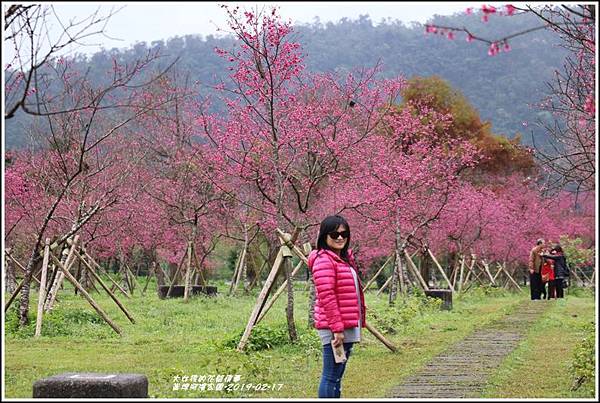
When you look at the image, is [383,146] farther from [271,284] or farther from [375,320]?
[271,284]

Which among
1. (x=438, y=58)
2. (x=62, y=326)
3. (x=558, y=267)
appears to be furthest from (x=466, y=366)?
(x=438, y=58)

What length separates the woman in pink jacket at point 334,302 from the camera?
5.28 m

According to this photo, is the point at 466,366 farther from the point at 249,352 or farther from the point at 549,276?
the point at 549,276

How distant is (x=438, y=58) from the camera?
4691cm

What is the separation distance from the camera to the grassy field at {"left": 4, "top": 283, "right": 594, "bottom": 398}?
687cm

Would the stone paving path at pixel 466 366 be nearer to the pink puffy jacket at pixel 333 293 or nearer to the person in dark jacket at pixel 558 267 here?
the pink puffy jacket at pixel 333 293

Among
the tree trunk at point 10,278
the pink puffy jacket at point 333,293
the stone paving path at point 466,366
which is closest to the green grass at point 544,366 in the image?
the stone paving path at point 466,366

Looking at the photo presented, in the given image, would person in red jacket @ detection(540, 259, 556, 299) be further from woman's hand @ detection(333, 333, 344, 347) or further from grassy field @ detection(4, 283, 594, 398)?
woman's hand @ detection(333, 333, 344, 347)

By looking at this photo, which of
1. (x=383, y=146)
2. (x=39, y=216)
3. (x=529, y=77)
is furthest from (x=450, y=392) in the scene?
(x=529, y=77)

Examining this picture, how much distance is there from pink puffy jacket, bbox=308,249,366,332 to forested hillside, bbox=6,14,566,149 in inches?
1393

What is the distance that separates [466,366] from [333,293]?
3373mm

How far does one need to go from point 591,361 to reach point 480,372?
1.48 meters

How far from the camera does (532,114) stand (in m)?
40.2

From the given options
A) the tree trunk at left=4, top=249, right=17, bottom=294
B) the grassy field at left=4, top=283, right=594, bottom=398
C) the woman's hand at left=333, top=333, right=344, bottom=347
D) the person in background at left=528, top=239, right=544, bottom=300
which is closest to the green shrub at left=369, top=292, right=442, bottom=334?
the grassy field at left=4, top=283, right=594, bottom=398
